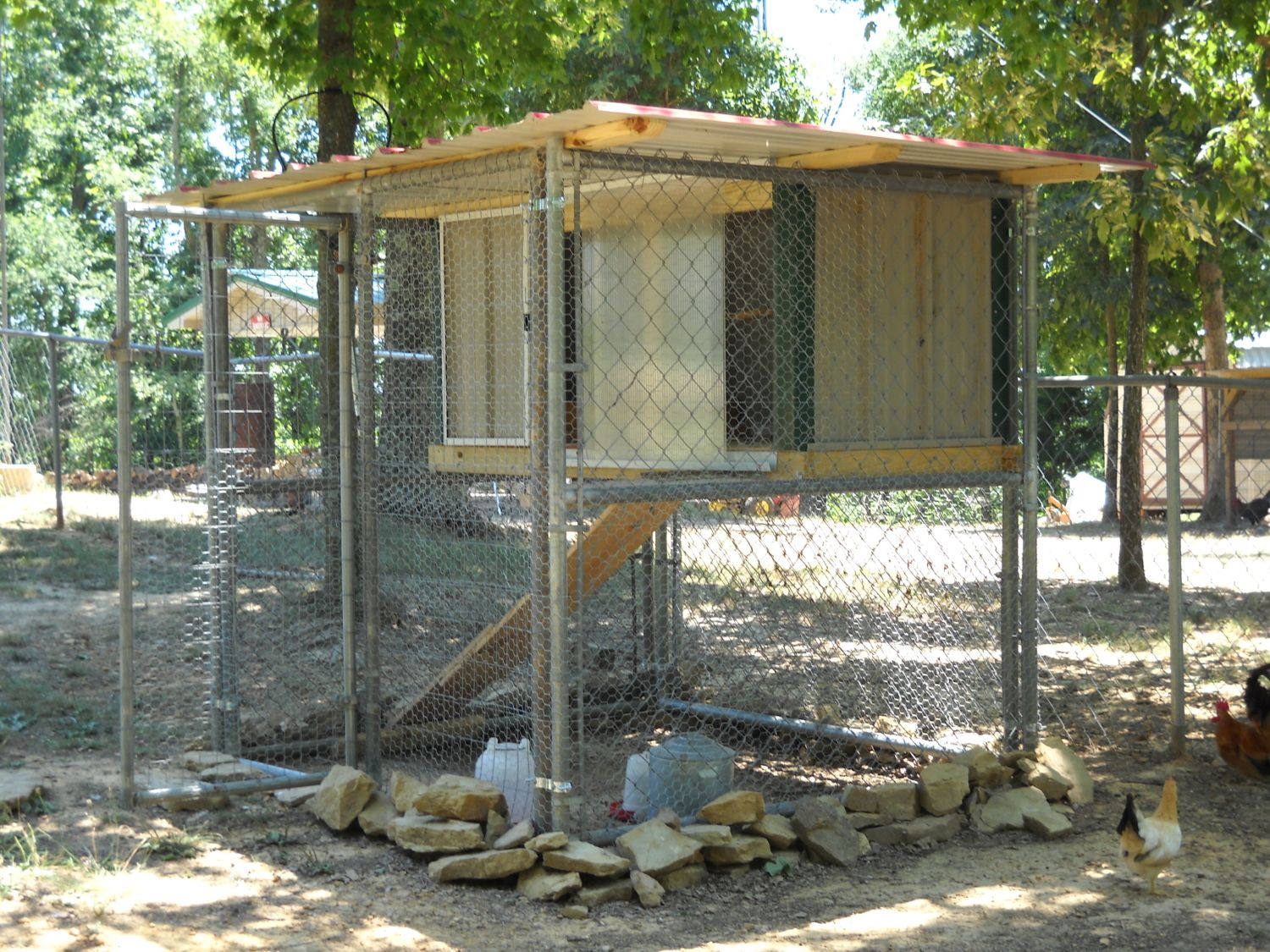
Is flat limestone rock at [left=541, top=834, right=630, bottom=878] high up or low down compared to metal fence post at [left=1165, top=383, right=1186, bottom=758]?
down

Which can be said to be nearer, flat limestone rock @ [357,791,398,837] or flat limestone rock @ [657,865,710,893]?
flat limestone rock @ [657,865,710,893]

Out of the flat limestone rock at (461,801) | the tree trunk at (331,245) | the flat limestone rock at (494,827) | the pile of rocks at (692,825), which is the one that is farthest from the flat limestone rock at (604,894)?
the tree trunk at (331,245)

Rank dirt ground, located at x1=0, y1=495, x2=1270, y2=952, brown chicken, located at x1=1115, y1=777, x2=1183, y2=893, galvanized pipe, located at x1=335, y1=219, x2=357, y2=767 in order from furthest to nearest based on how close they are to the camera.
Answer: galvanized pipe, located at x1=335, y1=219, x2=357, y2=767 → brown chicken, located at x1=1115, y1=777, x2=1183, y2=893 → dirt ground, located at x1=0, y1=495, x2=1270, y2=952

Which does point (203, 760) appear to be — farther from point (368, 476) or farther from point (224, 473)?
point (368, 476)

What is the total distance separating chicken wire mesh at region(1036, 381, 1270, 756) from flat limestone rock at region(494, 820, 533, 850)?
10.8ft

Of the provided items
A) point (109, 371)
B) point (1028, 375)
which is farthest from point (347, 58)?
point (109, 371)

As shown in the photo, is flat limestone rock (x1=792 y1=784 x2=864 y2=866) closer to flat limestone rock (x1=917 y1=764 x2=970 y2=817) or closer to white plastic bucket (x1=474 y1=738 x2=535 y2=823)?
flat limestone rock (x1=917 y1=764 x2=970 y2=817)

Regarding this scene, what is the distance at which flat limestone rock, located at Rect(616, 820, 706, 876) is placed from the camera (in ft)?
15.5

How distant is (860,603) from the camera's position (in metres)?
10.1

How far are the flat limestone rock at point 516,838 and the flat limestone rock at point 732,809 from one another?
2.26ft

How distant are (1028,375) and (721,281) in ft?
5.09

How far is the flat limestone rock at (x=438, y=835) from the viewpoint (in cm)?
484

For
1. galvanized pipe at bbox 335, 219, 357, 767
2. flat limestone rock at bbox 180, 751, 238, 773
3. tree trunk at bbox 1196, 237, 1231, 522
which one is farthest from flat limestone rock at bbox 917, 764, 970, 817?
tree trunk at bbox 1196, 237, 1231, 522

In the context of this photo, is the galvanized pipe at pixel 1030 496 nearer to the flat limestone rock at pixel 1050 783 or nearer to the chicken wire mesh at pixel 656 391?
the chicken wire mesh at pixel 656 391
